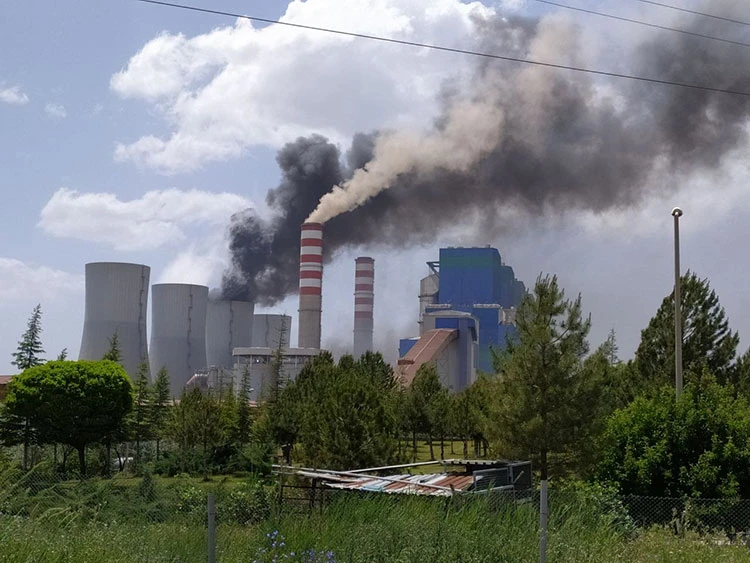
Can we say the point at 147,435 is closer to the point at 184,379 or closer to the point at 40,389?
the point at 40,389

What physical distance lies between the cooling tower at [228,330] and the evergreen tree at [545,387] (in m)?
63.0

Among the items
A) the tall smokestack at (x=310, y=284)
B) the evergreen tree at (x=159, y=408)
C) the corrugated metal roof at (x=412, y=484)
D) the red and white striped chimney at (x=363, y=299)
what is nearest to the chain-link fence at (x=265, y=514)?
the corrugated metal roof at (x=412, y=484)

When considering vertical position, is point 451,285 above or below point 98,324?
above

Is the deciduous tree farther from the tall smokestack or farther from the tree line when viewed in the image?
the tall smokestack

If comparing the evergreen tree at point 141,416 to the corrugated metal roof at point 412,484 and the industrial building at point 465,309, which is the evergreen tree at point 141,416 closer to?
the corrugated metal roof at point 412,484

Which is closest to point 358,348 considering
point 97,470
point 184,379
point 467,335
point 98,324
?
point 467,335

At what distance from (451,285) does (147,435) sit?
51094 mm

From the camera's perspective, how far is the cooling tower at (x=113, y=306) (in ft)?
197

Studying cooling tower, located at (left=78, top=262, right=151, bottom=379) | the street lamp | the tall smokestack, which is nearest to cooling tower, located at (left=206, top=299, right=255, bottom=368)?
the tall smokestack

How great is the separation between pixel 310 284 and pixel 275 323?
8236 millimetres

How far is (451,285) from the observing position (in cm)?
9112

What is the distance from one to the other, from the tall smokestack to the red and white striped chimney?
23.6 ft

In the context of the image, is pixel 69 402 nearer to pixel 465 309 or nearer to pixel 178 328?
pixel 178 328

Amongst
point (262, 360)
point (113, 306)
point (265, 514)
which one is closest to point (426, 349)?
point (262, 360)
